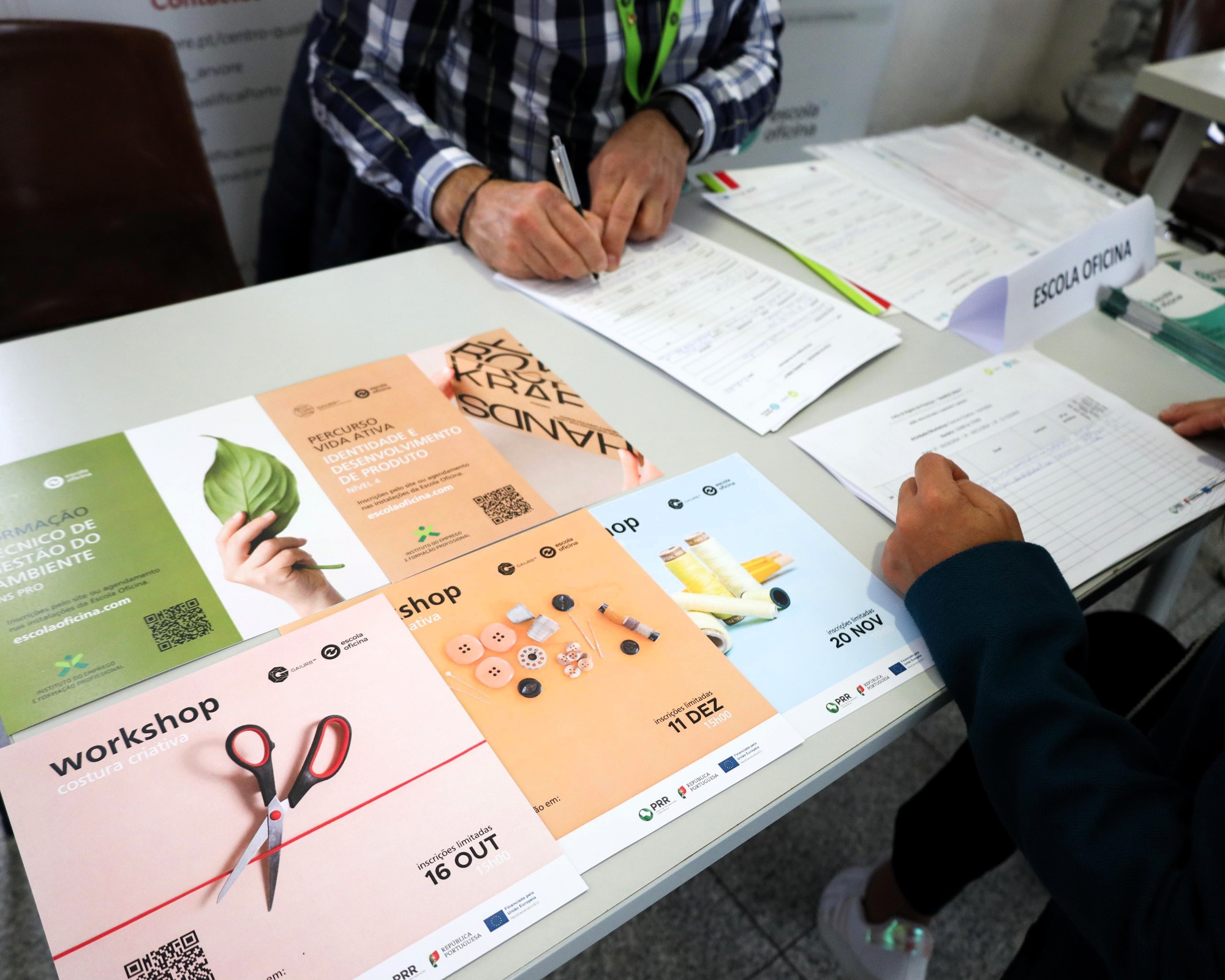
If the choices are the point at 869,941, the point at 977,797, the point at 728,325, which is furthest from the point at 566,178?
the point at 869,941

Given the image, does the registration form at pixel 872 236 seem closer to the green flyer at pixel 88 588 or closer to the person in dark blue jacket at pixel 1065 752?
the person in dark blue jacket at pixel 1065 752

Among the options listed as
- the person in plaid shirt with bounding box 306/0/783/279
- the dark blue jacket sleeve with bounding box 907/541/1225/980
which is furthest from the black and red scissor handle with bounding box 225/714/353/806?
the person in plaid shirt with bounding box 306/0/783/279

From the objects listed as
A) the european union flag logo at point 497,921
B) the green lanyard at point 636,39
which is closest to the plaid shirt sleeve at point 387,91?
the green lanyard at point 636,39

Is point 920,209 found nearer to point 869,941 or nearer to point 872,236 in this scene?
point 872,236

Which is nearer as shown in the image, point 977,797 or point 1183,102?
point 977,797

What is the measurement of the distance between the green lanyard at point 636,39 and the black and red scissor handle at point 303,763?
1.02m

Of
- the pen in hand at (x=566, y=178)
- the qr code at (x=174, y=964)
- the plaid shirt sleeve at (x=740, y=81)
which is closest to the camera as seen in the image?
the qr code at (x=174, y=964)

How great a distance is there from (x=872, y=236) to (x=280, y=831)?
1.03 meters

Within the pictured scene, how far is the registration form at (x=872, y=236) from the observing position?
107 cm

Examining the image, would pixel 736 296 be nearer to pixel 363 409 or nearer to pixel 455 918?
pixel 363 409

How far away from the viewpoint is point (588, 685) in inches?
22.9

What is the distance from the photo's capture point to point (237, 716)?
0.54 metres

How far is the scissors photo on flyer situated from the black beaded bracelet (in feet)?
2.23

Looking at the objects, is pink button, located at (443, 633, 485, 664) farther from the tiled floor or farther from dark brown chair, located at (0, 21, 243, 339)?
dark brown chair, located at (0, 21, 243, 339)
